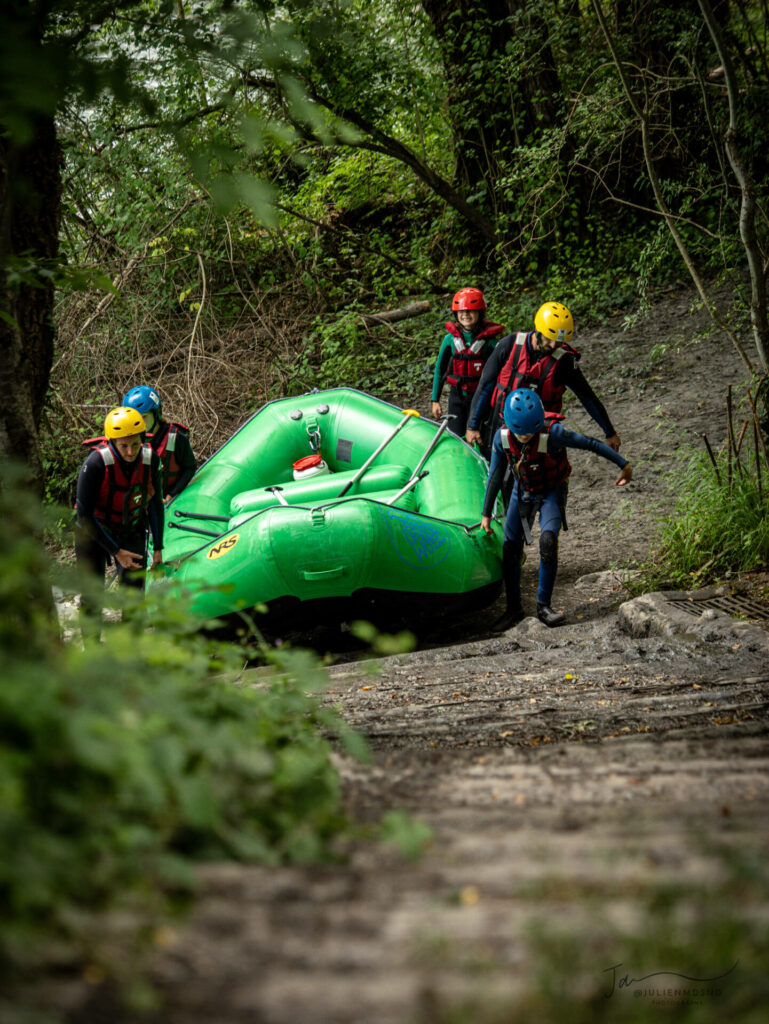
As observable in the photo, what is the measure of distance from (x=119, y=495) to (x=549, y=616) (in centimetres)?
275

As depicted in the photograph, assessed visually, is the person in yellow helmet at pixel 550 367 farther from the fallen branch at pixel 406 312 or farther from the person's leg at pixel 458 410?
the fallen branch at pixel 406 312

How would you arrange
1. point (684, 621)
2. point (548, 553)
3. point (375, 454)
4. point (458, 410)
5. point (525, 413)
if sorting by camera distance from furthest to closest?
point (458, 410), point (375, 454), point (548, 553), point (525, 413), point (684, 621)

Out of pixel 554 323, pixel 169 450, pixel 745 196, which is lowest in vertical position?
pixel 169 450

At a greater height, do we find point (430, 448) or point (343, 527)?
point (430, 448)

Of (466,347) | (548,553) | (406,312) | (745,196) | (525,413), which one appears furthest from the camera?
(406,312)

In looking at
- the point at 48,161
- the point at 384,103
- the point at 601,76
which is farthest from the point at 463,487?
the point at 601,76

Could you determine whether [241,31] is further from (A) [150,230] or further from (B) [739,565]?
(A) [150,230]

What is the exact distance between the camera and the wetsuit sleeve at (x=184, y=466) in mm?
6289

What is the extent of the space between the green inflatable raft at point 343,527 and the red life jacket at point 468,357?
0.44m

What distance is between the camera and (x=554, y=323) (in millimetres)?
5578

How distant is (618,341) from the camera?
1015 centimetres

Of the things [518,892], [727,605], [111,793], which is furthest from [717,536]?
[111,793]

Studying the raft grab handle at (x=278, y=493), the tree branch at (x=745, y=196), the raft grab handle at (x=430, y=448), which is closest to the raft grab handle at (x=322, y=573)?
the raft grab handle at (x=278, y=493)

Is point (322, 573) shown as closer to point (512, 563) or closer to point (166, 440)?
point (512, 563)
